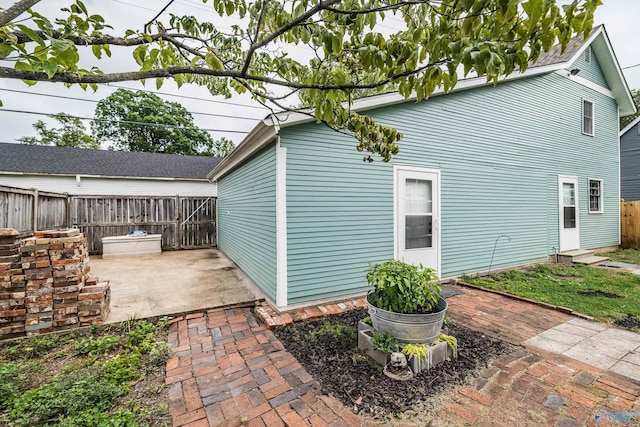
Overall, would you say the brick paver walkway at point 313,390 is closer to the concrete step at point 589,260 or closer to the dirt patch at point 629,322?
the dirt patch at point 629,322

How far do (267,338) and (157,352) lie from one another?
42.4 inches

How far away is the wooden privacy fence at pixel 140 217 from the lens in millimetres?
7953

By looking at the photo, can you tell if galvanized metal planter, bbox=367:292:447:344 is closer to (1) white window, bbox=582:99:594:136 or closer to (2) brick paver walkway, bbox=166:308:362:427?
(2) brick paver walkway, bbox=166:308:362:427

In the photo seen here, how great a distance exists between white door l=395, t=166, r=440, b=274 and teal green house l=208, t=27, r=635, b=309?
0.02 meters

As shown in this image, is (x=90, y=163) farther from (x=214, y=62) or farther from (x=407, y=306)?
(x=407, y=306)

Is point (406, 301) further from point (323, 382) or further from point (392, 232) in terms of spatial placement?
point (392, 232)

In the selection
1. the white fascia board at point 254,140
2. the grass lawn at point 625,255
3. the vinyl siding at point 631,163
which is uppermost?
the vinyl siding at point 631,163

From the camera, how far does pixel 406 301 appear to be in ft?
8.23

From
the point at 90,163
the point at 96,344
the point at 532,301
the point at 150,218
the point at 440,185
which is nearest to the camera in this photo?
the point at 96,344

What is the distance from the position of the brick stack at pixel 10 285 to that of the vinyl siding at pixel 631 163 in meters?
19.6

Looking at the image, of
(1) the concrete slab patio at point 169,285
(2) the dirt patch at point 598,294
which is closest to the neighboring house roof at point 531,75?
(1) the concrete slab patio at point 169,285

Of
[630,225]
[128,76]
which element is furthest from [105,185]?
[630,225]

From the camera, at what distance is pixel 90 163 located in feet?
36.8

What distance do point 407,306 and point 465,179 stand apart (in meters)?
3.91
